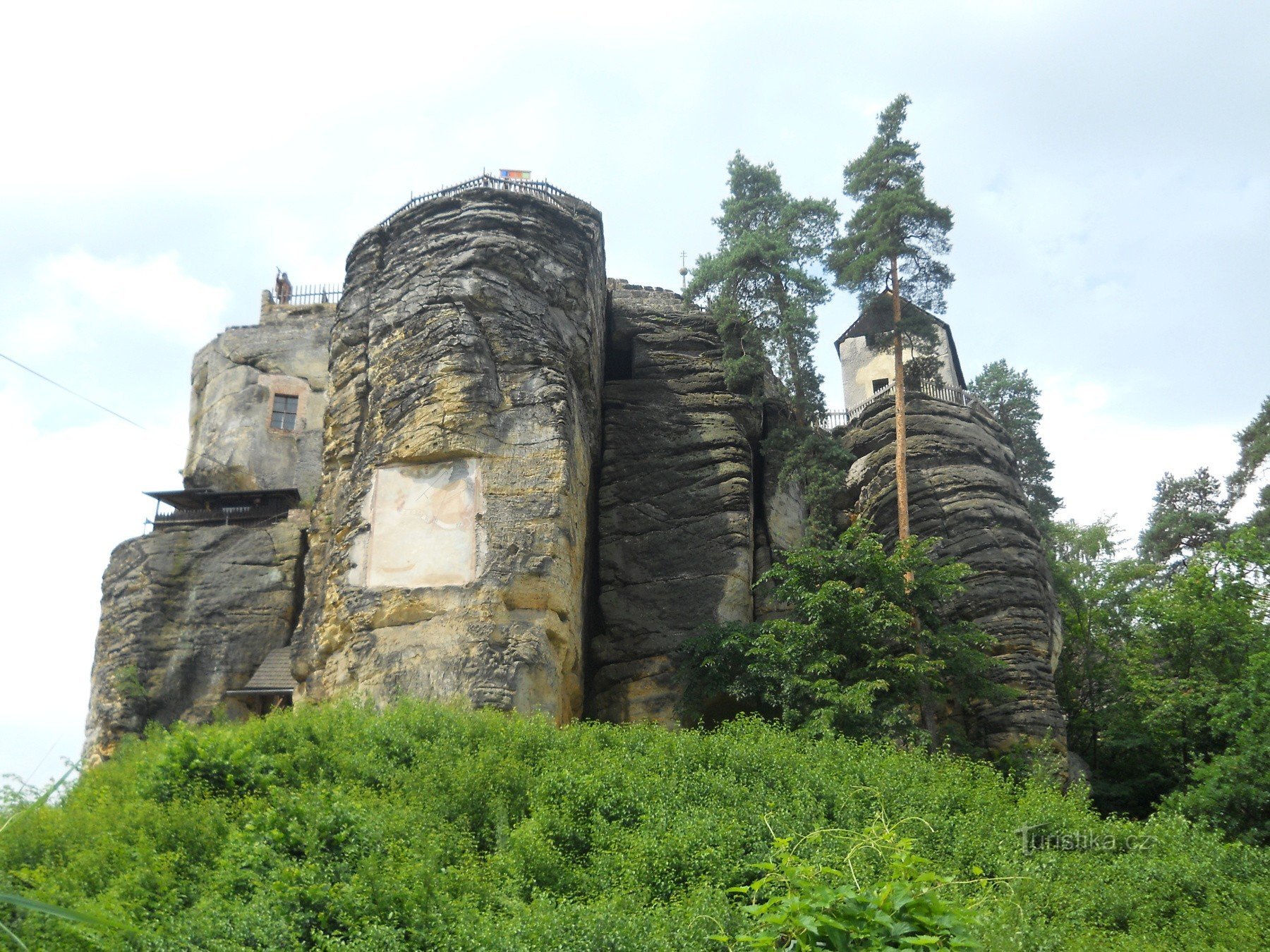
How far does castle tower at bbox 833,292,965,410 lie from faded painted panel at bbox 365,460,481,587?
18176 mm

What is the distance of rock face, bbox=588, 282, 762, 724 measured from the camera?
82.3ft

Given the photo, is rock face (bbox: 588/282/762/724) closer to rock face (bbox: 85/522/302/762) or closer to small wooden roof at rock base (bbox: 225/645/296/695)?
small wooden roof at rock base (bbox: 225/645/296/695)

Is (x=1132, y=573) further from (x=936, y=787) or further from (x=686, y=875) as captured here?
(x=686, y=875)

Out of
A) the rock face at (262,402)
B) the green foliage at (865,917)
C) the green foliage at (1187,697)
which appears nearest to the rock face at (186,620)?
the rock face at (262,402)

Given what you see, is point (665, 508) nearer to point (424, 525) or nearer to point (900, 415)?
point (900, 415)

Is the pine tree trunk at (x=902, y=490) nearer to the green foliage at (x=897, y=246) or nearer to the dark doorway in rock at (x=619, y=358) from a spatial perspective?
the green foliage at (x=897, y=246)

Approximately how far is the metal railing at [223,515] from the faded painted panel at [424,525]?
377 inches

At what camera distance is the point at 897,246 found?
27.1 m

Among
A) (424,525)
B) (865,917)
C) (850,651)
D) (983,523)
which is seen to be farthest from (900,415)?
(865,917)

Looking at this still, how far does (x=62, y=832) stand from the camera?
14242mm

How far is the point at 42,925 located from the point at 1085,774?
73.1ft

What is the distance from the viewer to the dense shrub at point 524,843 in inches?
459

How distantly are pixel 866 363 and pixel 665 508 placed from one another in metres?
14.3

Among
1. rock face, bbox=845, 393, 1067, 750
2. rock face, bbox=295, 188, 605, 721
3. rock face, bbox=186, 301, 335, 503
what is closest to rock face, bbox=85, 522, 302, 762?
rock face, bbox=186, 301, 335, 503
